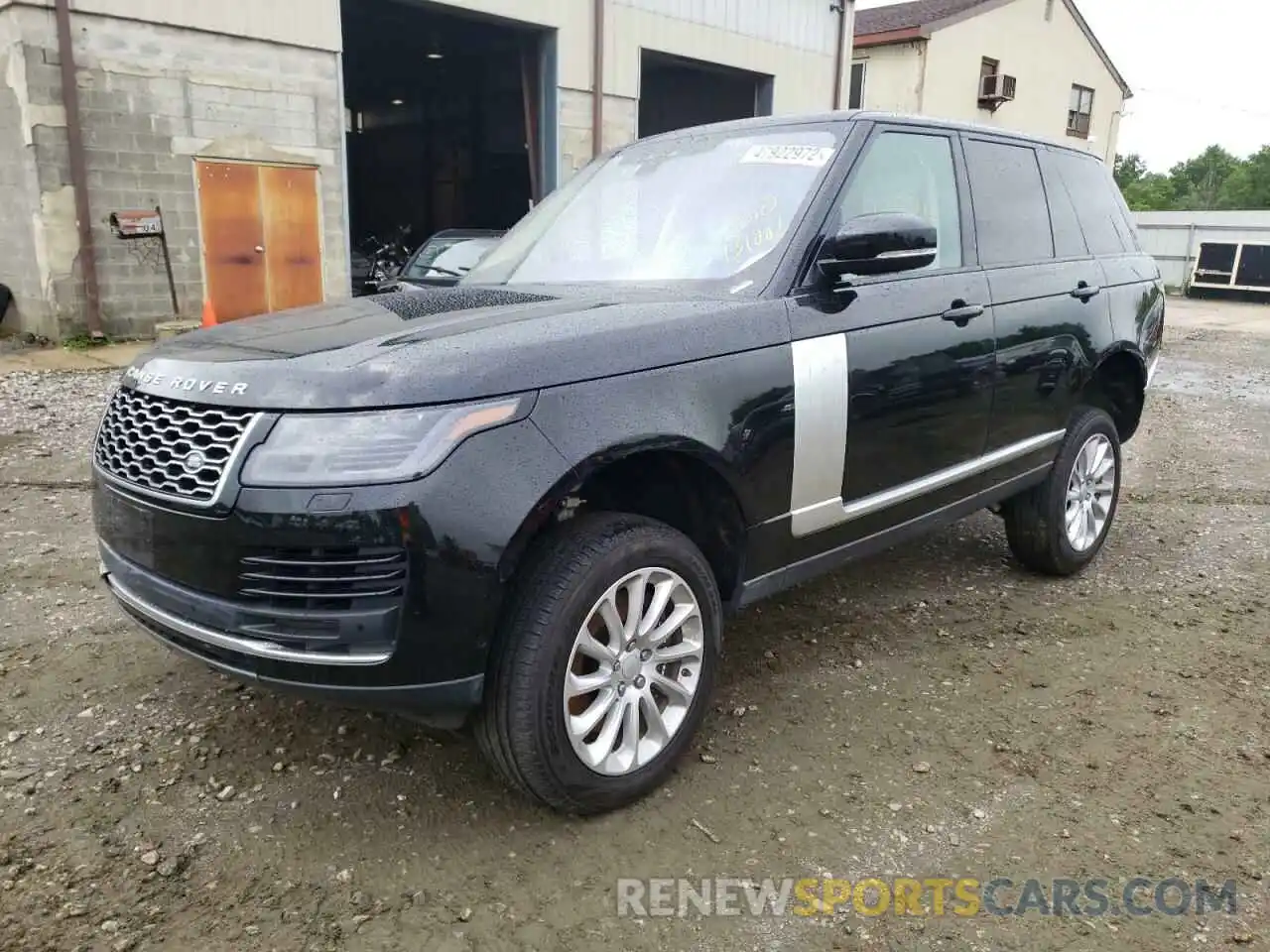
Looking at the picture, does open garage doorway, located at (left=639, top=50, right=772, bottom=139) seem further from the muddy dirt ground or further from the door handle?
the muddy dirt ground

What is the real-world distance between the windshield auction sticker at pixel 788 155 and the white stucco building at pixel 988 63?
21282 mm

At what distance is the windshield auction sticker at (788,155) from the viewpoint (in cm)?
332

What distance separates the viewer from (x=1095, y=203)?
479 centimetres

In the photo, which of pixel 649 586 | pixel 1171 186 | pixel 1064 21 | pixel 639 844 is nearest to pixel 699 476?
pixel 649 586

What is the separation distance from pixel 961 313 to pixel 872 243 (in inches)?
33.5

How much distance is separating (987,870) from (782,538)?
1.08 m

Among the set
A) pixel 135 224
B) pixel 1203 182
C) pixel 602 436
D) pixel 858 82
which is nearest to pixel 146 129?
pixel 135 224

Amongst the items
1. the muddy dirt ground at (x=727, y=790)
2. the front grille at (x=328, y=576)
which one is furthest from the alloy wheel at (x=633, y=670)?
the front grille at (x=328, y=576)

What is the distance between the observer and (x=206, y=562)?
7.61 feet

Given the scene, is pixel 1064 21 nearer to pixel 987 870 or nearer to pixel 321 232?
pixel 321 232

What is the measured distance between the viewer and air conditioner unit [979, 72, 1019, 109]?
25672 millimetres

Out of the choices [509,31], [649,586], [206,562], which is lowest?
[649,586]

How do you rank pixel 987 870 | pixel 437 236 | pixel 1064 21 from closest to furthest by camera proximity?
pixel 987 870, pixel 437 236, pixel 1064 21

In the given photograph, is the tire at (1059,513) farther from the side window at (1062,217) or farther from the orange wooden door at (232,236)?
the orange wooden door at (232,236)
